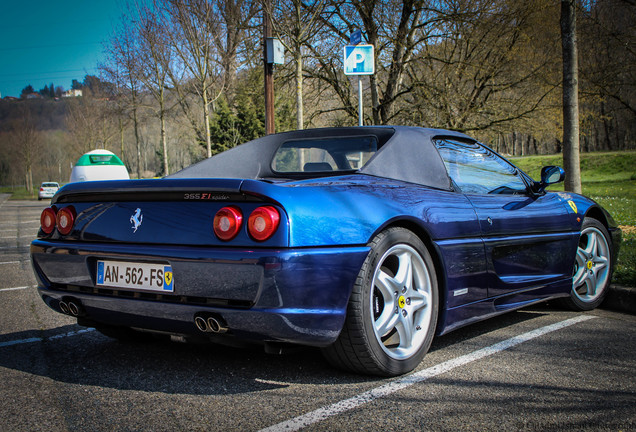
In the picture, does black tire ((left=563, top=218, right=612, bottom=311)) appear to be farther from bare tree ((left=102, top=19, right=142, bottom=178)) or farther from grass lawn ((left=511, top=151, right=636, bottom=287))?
bare tree ((left=102, top=19, right=142, bottom=178))

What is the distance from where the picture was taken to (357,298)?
2488 millimetres

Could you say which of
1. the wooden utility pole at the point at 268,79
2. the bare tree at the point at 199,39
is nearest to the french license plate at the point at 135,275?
the wooden utility pole at the point at 268,79

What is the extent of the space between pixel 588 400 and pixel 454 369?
0.64 meters

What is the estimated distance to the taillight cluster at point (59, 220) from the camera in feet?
9.53

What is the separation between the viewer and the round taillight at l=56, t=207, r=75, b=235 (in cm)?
290

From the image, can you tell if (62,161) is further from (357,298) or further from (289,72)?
(357,298)

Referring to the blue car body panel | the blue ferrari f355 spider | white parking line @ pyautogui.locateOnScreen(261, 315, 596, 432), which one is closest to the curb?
white parking line @ pyautogui.locateOnScreen(261, 315, 596, 432)

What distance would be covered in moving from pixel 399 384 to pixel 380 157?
123cm

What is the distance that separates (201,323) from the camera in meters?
2.39

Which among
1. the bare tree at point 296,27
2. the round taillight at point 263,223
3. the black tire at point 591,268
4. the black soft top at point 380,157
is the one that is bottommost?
the black tire at point 591,268

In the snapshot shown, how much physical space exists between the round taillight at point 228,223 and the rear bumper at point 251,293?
0.07 meters

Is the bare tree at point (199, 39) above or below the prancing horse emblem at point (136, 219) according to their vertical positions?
above

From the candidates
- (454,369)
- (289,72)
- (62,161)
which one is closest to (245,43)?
(289,72)

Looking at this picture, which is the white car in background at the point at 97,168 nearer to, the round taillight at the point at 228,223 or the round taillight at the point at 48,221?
the round taillight at the point at 48,221
